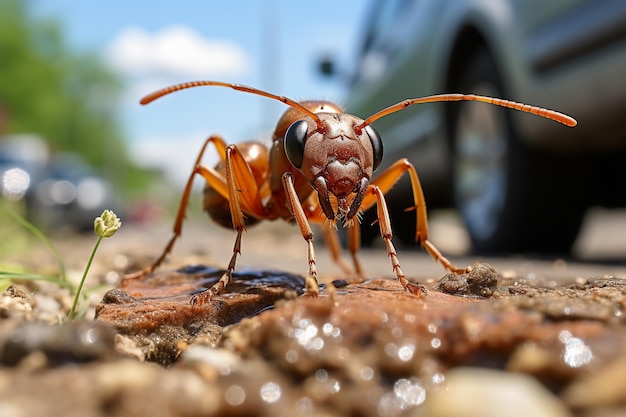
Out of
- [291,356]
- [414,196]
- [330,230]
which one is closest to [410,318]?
[291,356]

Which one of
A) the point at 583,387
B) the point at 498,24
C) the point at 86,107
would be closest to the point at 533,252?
the point at 498,24

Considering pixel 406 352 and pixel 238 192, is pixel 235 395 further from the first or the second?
pixel 238 192

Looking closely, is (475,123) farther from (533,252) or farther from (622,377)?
(622,377)

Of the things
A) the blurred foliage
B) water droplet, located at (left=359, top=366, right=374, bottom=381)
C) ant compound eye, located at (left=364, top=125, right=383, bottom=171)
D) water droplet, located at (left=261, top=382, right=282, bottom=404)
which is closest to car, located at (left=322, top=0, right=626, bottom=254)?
ant compound eye, located at (left=364, top=125, right=383, bottom=171)

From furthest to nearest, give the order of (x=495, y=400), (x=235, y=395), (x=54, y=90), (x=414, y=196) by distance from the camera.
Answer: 1. (x=54, y=90)
2. (x=414, y=196)
3. (x=235, y=395)
4. (x=495, y=400)

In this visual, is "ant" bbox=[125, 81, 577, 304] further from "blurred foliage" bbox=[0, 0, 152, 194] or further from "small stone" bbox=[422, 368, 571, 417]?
"blurred foliage" bbox=[0, 0, 152, 194]

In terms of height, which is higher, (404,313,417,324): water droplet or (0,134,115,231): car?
(0,134,115,231): car
